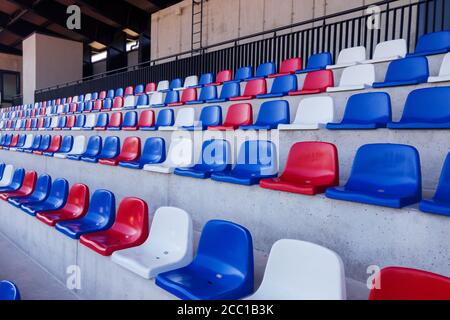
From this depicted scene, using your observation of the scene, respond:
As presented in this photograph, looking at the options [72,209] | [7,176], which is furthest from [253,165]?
[7,176]

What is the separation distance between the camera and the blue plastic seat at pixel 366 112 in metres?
2.11

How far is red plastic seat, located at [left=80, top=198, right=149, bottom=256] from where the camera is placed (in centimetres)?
172

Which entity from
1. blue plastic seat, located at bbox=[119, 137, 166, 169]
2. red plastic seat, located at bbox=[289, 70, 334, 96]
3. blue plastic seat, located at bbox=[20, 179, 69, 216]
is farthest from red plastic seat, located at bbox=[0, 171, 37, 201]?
red plastic seat, located at bbox=[289, 70, 334, 96]

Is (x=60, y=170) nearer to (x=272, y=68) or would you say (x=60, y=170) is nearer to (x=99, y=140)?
(x=99, y=140)

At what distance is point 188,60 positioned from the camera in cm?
645

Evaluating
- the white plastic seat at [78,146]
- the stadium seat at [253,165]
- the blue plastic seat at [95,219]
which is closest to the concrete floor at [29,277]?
the blue plastic seat at [95,219]

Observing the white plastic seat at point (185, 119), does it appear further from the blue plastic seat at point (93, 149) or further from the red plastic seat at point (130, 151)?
the blue plastic seat at point (93, 149)

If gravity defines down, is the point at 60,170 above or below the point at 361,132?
below

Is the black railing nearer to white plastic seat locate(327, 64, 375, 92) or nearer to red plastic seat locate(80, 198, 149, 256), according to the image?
white plastic seat locate(327, 64, 375, 92)

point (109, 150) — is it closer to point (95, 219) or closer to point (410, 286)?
point (95, 219)

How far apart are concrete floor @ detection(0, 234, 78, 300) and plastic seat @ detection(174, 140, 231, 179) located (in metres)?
0.98

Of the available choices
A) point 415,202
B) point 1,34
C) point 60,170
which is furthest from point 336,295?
point 1,34

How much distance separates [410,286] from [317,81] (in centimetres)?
263
